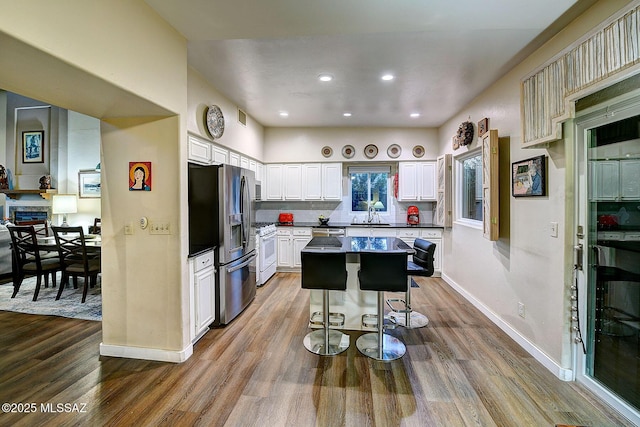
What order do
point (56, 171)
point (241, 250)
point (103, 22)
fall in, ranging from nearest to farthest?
point (103, 22) < point (241, 250) < point (56, 171)

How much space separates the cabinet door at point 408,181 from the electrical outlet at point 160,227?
4375 mm

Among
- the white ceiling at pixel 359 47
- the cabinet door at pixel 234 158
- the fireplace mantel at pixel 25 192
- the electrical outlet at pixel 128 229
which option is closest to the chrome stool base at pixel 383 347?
the electrical outlet at pixel 128 229

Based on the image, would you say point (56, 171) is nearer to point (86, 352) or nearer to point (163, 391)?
point (86, 352)

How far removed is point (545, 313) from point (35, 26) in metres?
3.90

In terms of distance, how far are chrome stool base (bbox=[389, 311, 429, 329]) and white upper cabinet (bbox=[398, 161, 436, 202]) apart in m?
2.67

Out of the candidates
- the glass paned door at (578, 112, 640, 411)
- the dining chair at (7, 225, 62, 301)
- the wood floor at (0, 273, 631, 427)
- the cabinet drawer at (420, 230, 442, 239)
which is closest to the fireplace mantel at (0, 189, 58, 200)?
the dining chair at (7, 225, 62, 301)

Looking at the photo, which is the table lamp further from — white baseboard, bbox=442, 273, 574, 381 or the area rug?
white baseboard, bbox=442, 273, 574, 381

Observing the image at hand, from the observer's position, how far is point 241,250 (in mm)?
3520

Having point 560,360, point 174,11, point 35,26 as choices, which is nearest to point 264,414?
point 560,360

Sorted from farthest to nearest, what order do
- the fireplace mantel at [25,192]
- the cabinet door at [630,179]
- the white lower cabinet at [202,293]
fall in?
the fireplace mantel at [25,192] < the white lower cabinet at [202,293] < the cabinet door at [630,179]

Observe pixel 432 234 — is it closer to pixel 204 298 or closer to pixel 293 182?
pixel 293 182

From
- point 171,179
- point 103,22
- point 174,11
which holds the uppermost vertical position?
point 174,11

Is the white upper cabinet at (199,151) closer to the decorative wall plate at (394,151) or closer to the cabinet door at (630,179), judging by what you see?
the decorative wall plate at (394,151)

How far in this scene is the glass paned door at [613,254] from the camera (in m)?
1.84
